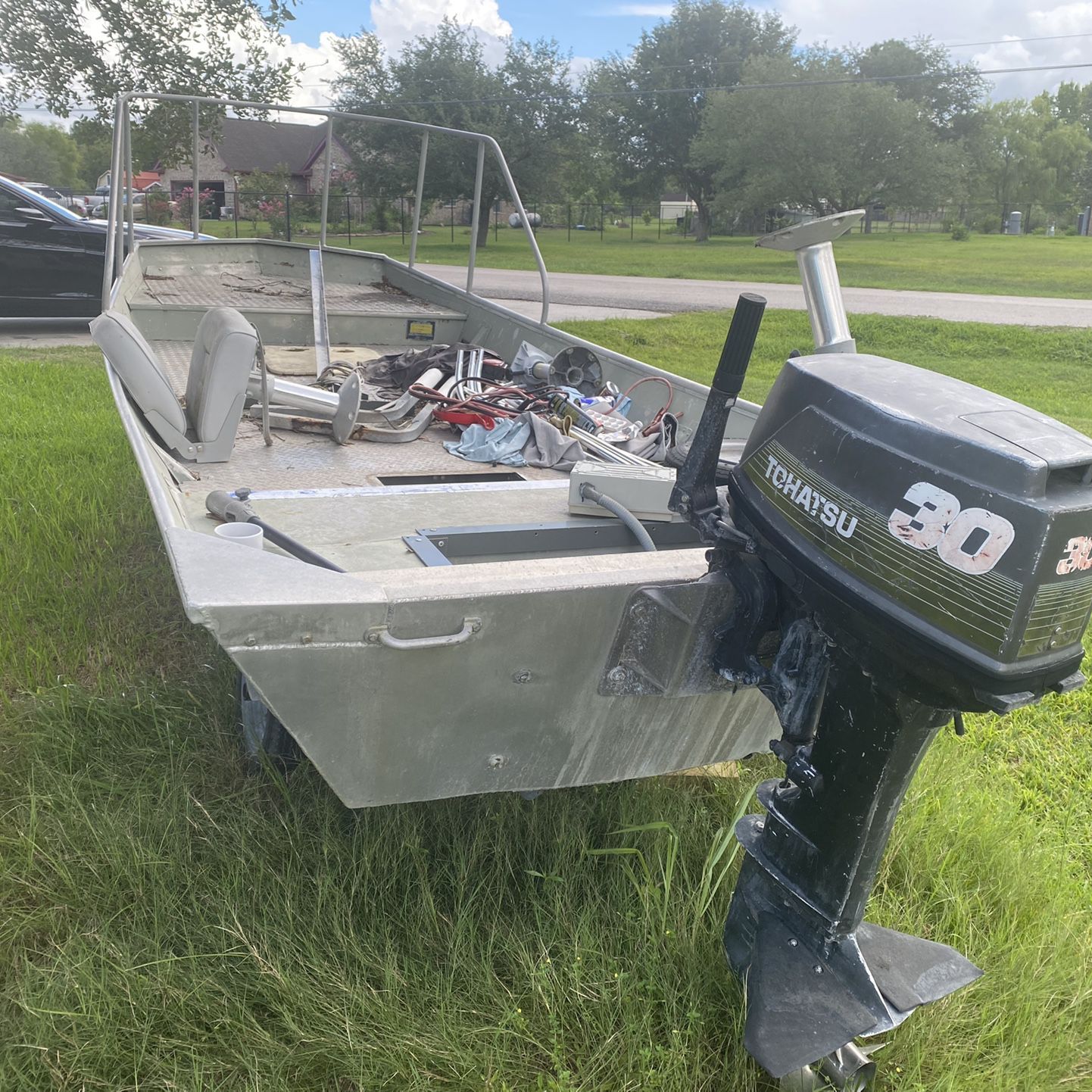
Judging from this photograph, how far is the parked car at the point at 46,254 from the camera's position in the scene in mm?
9672

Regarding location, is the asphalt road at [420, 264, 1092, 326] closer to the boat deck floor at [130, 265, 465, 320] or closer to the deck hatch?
the boat deck floor at [130, 265, 465, 320]

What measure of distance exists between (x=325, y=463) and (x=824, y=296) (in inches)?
85.0

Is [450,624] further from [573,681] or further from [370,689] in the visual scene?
[573,681]

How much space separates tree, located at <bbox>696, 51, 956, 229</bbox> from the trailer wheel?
33.0 meters

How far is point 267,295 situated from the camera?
20.6ft

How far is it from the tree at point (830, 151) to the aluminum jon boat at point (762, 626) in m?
33.2

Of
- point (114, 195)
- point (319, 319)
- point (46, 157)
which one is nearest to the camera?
point (114, 195)

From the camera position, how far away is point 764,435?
1.82 m

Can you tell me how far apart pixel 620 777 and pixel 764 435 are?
2.89 feet

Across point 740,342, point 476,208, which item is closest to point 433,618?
point 740,342

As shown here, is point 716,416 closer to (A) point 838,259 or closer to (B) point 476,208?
(B) point 476,208

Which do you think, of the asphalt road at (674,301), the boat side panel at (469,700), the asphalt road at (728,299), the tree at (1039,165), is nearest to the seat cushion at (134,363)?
the boat side panel at (469,700)

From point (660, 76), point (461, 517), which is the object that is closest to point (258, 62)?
point (461, 517)

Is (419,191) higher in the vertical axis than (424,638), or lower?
higher
